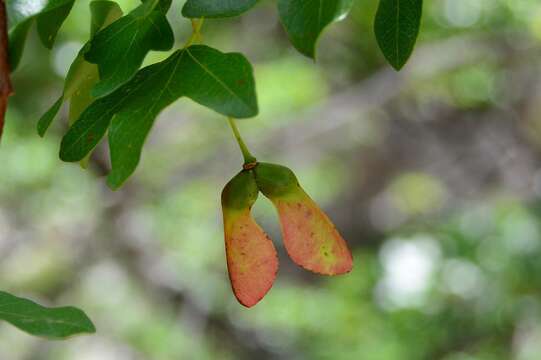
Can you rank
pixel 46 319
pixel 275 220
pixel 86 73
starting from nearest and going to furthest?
1. pixel 46 319
2. pixel 86 73
3. pixel 275 220

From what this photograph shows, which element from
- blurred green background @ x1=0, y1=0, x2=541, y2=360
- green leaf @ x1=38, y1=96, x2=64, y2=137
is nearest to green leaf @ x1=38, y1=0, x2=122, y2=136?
green leaf @ x1=38, y1=96, x2=64, y2=137

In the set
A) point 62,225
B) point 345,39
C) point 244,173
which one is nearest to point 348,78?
point 345,39

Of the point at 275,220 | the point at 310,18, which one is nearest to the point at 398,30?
the point at 310,18

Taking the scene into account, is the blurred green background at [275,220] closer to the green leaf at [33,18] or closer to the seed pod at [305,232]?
the green leaf at [33,18]

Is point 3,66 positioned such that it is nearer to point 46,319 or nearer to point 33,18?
point 33,18

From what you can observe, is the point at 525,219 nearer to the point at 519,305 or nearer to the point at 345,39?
the point at 519,305

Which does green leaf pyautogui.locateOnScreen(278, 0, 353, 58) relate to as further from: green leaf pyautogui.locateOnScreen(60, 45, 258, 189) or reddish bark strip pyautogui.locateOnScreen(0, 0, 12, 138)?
reddish bark strip pyautogui.locateOnScreen(0, 0, 12, 138)

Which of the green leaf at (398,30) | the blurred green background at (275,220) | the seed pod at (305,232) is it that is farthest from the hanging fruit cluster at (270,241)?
the blurred green background at (275,220)
